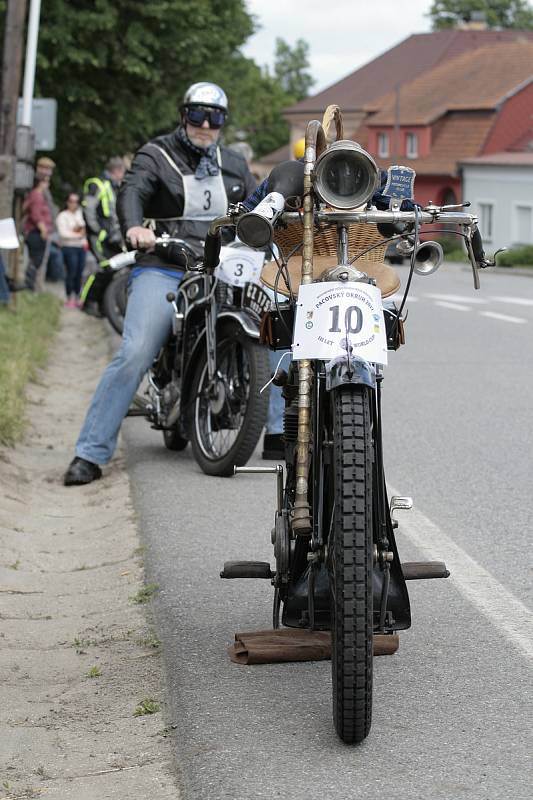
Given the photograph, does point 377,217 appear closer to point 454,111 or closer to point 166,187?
point 166,187

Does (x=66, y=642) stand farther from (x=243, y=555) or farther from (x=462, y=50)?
(x=462, y=50)

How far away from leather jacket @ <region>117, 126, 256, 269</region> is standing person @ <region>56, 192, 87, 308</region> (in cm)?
1393

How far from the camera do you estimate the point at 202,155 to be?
8.20 m

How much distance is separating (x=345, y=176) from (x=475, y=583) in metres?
2.00

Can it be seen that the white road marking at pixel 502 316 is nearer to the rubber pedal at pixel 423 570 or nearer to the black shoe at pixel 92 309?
the black shoe at pixel 92 309

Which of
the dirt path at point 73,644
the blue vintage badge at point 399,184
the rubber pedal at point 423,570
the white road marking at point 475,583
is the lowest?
the dirt path at point 73,644

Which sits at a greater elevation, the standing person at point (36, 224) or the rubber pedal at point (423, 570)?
the standing person at point (36, 224)

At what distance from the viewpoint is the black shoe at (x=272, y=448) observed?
27.6 feet

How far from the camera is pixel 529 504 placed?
7.40 m

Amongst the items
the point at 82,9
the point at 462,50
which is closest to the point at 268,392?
the point at 82,9

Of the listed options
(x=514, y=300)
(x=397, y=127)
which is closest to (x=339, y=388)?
(x=514, y=300)

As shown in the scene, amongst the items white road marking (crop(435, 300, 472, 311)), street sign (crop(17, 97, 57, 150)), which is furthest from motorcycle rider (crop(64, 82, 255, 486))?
white road marking (crop(435, 300, 472, 311))

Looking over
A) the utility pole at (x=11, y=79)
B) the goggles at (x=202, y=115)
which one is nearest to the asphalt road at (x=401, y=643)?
the goggles at (x=202, y=115)

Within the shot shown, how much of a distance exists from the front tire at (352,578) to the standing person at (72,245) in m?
18.4
